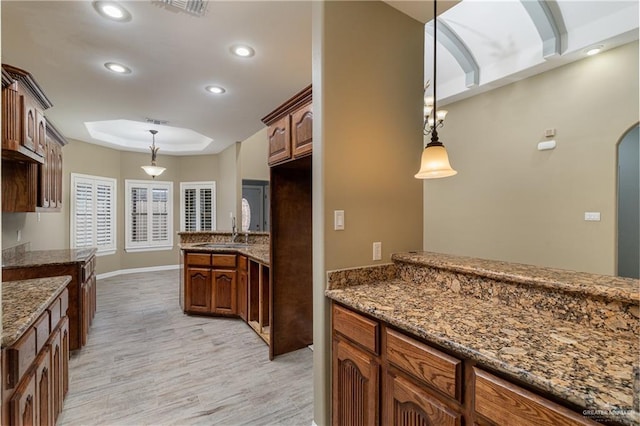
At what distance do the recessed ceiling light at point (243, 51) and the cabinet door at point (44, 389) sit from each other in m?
2.57

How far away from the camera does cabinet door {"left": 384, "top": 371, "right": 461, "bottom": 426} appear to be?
1176 millimetres

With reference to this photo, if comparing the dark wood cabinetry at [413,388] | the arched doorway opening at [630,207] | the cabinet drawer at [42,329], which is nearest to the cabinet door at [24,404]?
the cabinet drawer at [42,329]

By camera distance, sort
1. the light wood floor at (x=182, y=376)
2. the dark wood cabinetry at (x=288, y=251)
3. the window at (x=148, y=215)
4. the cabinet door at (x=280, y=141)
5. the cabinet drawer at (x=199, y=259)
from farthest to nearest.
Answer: the window at (x=148, y=215) < the cabinet drawer at (x=199, y=259) < the dark wood cabinetry at (x=288, y=251) < the cabinet door at (x=280, y=141) < the light wood floor at (x=182, y=376)

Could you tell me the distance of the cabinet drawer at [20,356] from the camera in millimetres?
1213

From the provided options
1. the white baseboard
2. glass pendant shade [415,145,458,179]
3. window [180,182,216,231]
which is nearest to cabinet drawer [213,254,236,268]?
glass pendant shade [415,145,458,179]

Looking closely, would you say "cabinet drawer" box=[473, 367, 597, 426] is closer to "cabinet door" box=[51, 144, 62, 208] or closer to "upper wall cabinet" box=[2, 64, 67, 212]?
"upper wall cabinet" box=[2, 64, 67, 212]

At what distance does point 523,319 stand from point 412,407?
25.0 inches

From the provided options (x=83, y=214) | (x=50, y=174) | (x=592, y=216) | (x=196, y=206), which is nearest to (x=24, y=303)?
(x=50, y=174)

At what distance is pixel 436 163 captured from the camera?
1796mm

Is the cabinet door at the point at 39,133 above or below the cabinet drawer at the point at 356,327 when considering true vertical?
above

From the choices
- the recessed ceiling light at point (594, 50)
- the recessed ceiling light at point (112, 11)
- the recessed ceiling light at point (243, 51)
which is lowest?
the recessed ceiling light at point (112, 11)

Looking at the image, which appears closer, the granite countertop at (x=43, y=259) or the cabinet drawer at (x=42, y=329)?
the cabinet drawer at (x=42, y=329)

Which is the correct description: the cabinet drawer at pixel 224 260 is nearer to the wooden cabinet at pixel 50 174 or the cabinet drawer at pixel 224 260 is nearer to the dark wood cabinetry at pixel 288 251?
the dark wood cabinetry at pixel 288 251

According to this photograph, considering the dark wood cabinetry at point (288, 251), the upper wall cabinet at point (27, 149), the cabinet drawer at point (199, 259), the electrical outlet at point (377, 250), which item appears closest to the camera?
the electrical outlet at point (377, 250)
